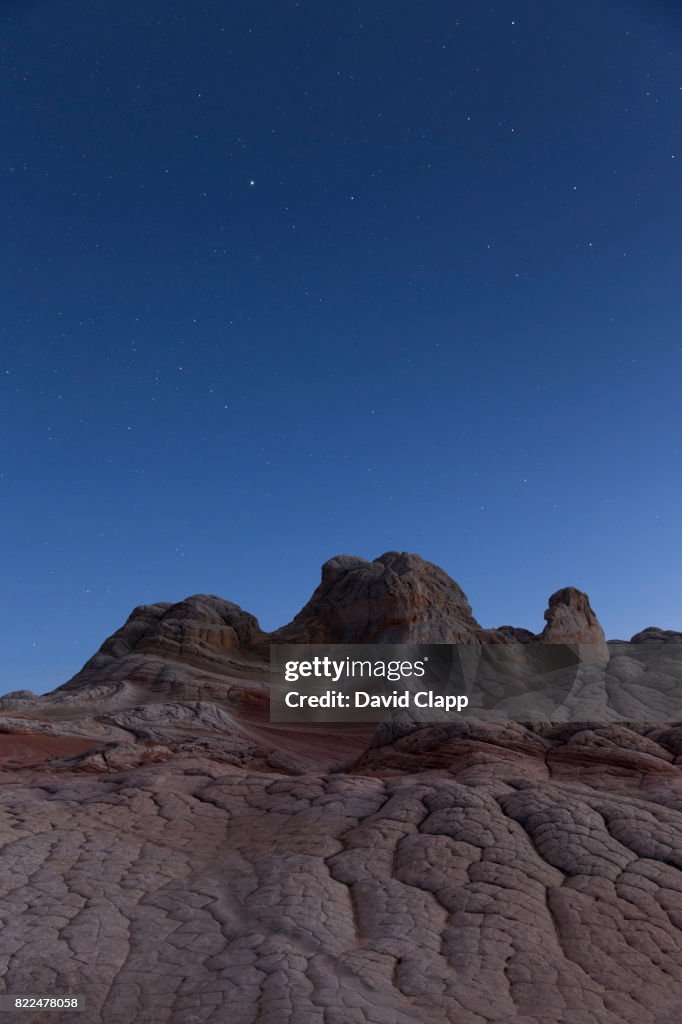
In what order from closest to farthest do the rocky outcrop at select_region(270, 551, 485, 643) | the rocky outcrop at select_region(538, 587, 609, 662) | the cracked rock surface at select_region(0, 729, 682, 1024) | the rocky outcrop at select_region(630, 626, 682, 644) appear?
the cracked rock surface at select_region(0, 729, 682, 1024), the rocky outcrop at select_region(630, 626, 682, 644), the rocky outcrop at select_region(538, 587, 609, 662), the rocky outcrop at select_region(270, 551, 485, 643)

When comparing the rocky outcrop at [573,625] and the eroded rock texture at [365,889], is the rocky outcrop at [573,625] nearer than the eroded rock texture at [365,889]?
No

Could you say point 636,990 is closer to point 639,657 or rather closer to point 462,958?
point 462,958

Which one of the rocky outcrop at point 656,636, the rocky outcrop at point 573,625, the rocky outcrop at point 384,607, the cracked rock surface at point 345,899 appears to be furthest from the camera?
the rocky outcrop at point 384,607

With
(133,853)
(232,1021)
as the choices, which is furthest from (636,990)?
(133,853)

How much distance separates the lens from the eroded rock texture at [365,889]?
16.4ft

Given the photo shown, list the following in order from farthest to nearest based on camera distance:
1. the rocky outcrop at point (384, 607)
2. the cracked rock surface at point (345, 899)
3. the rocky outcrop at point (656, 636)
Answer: the rocky outcrop at point (384, 607)
the rocky outcrop at point (656, 636)
the cracked rock surface at point (345, 899)

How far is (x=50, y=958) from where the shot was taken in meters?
5.40

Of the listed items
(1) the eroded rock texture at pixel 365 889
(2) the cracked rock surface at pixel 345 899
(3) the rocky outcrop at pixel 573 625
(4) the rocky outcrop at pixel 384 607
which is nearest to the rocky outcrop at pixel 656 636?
(3) the rocky outcrop at pixel 573 625

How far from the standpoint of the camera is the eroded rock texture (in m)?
5.00

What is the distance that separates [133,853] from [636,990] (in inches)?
186

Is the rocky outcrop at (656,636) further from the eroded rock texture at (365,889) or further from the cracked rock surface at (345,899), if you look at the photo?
the cracked rock surface at (345,899)

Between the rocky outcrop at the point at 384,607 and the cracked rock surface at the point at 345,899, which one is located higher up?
the rocky outcrop at the point at 384,607

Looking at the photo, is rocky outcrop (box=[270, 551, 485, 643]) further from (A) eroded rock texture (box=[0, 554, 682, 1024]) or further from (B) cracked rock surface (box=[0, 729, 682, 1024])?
(B) cracked rock surface (box=[0, 729, 682, 1024])

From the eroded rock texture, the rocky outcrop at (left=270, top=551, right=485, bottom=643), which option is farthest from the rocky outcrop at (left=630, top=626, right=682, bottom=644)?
the eroded rock texture
